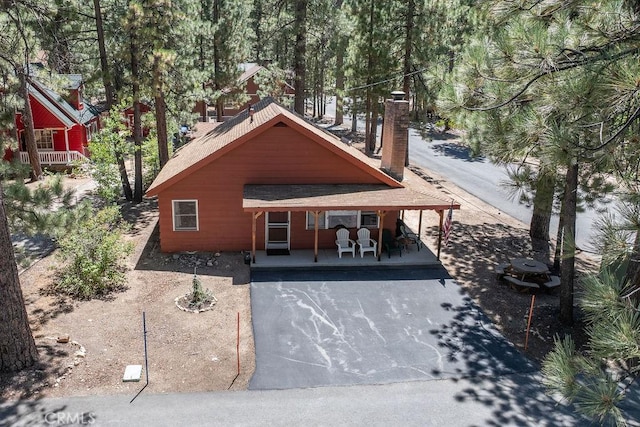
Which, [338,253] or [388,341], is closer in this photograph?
[388,341]

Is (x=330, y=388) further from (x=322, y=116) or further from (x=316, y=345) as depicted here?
(x=322, y=116)

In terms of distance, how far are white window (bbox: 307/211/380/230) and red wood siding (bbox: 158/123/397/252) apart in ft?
0.79

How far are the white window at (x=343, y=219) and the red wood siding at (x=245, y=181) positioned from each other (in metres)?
0.24

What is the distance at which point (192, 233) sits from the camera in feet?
53.6

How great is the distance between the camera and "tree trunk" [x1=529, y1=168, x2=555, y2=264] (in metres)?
14.6

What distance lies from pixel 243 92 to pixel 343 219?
26.9 meters

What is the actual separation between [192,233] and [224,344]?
5985 mm

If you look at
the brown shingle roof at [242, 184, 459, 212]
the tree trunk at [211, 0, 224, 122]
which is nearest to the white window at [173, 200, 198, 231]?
the brown shingle roof at [242, 184, 459, 212]

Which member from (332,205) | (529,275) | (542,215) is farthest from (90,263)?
(542,215)

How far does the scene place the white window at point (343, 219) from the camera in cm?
1672

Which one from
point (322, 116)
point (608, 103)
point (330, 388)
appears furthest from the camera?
point (322, 116)

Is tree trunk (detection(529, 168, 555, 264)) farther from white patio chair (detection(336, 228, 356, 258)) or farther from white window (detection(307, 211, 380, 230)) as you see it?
white patio chair (detection(336, 228, 356, 258))

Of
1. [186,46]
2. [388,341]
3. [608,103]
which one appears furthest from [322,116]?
[608,103]

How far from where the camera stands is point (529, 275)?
14398 millimetres
